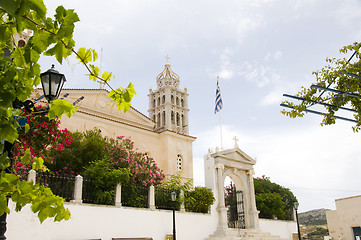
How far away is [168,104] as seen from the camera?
28484mm

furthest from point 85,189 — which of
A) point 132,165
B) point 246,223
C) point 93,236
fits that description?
A: point 246,223

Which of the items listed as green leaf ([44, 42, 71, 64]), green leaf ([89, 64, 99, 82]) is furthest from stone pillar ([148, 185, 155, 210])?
green leaf ([44, 42, 71, 64])

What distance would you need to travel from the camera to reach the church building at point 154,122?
21.1m

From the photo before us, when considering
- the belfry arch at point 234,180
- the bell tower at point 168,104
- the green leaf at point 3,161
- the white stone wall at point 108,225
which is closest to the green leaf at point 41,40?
the green leaf at point 3,161

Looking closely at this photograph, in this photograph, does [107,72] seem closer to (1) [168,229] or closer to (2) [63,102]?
(2) [63,102]

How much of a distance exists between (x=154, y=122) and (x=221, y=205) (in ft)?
34.8

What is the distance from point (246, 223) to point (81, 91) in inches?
526

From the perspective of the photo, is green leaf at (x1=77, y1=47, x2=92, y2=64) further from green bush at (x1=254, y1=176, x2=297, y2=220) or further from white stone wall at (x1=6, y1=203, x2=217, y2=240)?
green bush at (x1=254, y1=176, x2=297, y2=220)

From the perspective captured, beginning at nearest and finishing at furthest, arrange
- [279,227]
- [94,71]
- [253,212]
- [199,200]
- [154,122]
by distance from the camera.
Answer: [94,71] < [199,200] < [253,212] < [279,227] < [154,122]

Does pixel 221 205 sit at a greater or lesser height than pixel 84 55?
lesser

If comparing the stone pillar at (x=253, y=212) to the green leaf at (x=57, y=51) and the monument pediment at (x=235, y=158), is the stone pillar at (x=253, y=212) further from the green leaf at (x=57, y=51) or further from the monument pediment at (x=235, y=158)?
the green leaf at (x=57, y=51)

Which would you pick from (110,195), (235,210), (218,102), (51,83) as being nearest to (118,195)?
(110,195)

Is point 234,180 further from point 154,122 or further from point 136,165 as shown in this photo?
point 154,122

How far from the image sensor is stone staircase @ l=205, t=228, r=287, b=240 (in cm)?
1609
